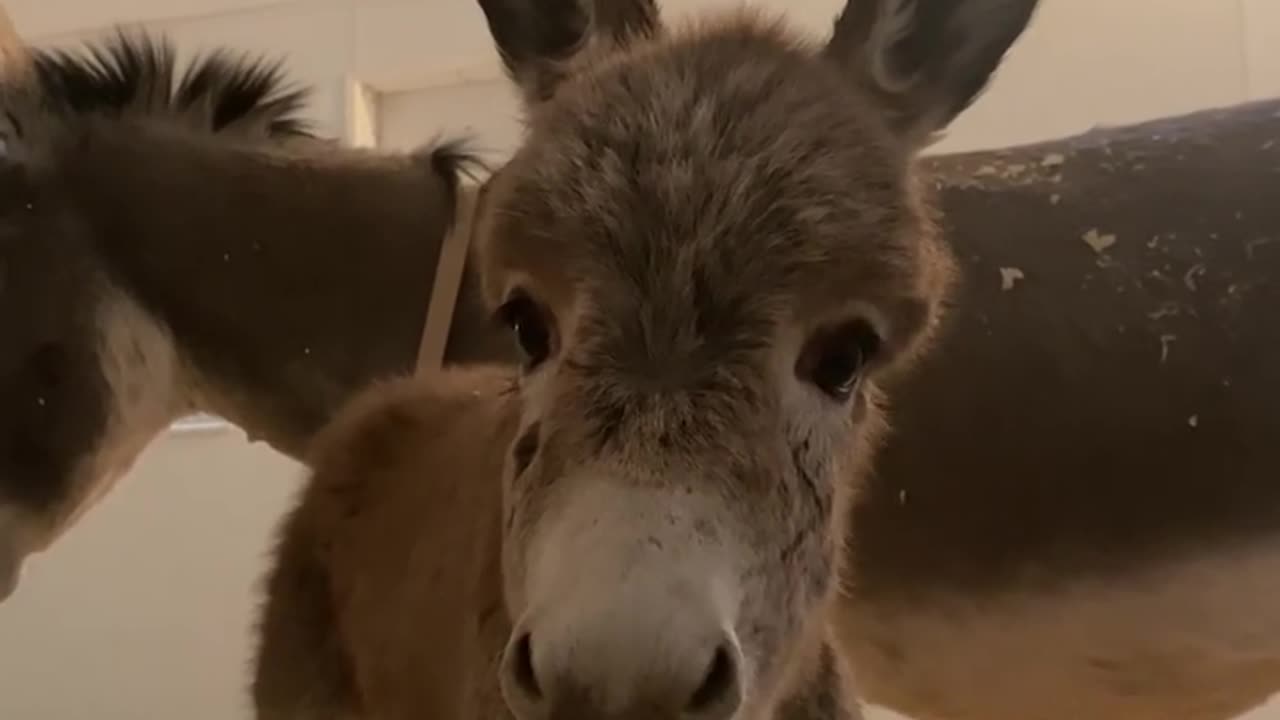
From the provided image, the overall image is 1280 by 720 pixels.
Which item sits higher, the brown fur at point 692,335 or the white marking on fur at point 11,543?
the brown fur at point 692,335

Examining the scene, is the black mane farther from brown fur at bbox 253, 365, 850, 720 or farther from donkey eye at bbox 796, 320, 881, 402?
donkey eye at bbox 796, 320, 881, 402

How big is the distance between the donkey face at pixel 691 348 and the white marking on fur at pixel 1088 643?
408 mm

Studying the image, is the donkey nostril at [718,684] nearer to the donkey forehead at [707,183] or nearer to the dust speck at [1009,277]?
the donkey forehead at [707,183]

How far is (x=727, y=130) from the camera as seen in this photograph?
2.13 ft

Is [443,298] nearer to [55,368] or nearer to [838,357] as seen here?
[55,368]

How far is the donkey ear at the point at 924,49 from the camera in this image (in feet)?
2.60

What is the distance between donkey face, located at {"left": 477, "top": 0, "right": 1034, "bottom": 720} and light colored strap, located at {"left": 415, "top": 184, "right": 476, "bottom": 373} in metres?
0.47

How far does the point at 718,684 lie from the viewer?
1.76ft

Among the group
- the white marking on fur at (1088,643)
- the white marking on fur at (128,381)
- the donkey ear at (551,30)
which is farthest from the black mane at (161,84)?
the white marking on fur at (1088,643)

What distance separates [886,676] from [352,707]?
16.2 inches

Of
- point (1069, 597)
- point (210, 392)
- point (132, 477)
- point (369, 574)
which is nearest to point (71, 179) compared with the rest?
point (210, 392)

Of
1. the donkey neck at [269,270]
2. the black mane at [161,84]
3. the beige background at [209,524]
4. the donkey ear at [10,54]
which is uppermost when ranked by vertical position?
the donkey ear at [10,54]

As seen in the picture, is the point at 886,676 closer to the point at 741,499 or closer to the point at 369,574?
the point at 369,574

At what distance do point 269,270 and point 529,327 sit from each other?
2.06ft
